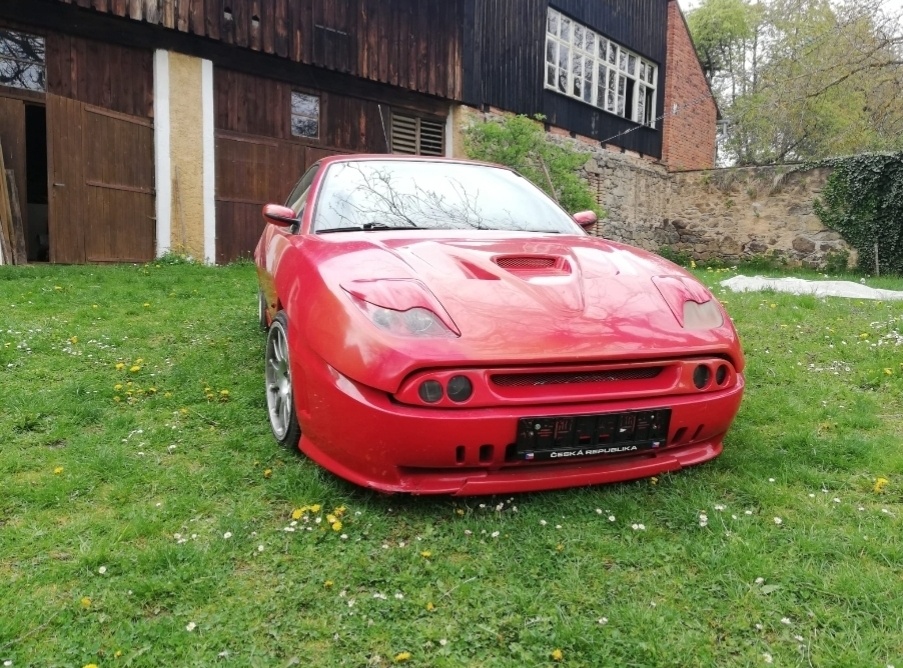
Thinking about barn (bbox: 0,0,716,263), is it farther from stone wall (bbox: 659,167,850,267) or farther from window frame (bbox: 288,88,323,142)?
stone wall (bbox: 659,167,850,267)

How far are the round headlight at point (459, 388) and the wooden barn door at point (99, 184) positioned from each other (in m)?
8.37

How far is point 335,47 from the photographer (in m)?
11.0

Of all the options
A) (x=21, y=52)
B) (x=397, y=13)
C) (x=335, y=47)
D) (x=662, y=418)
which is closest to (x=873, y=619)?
(x=662, y=418)

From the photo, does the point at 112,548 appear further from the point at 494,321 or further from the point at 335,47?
the point at 335,47

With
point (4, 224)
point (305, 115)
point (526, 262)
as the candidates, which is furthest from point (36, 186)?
point (526, 262)

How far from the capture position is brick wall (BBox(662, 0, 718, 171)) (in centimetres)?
1841

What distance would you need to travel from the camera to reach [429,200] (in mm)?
3479

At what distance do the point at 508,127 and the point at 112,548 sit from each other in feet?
34.1

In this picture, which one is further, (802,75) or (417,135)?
(802,75)

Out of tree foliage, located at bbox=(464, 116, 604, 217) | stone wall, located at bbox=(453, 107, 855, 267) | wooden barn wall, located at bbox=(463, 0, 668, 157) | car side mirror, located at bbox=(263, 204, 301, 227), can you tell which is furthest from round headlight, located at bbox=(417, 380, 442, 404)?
wooden barn wall, located at bbox=(463, 0, 668, 157)

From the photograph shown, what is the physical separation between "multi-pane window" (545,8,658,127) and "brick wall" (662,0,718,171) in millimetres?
723

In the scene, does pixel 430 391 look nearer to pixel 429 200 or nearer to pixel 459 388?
Answer: pixel 459 388

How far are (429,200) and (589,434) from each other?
1.70m

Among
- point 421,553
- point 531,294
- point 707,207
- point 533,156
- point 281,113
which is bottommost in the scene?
point 421,553
